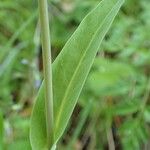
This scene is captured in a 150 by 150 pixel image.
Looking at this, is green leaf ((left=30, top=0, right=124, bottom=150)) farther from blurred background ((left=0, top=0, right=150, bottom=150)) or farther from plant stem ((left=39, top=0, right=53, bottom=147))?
blurred background ((left=0, top=0, right=150, bottom=150))

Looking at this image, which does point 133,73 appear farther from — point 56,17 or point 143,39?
point 56,17

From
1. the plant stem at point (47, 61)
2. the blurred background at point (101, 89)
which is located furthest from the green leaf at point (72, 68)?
the blurred background at point (101, 89)

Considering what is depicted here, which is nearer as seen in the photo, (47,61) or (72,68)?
(47,61)

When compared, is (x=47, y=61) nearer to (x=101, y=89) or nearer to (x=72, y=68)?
(x=72, y=68)

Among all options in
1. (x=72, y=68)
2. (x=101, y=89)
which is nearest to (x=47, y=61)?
(x=72, y=68)

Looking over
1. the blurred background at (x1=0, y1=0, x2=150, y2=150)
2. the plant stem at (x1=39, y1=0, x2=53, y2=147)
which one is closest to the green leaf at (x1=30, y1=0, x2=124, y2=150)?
the plant stem at (x1=39, y1=0, x2=53, y2=147)

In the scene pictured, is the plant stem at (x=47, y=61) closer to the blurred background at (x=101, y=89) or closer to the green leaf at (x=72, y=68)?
the green leaf at (x=72, y=68)

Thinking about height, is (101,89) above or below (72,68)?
below
